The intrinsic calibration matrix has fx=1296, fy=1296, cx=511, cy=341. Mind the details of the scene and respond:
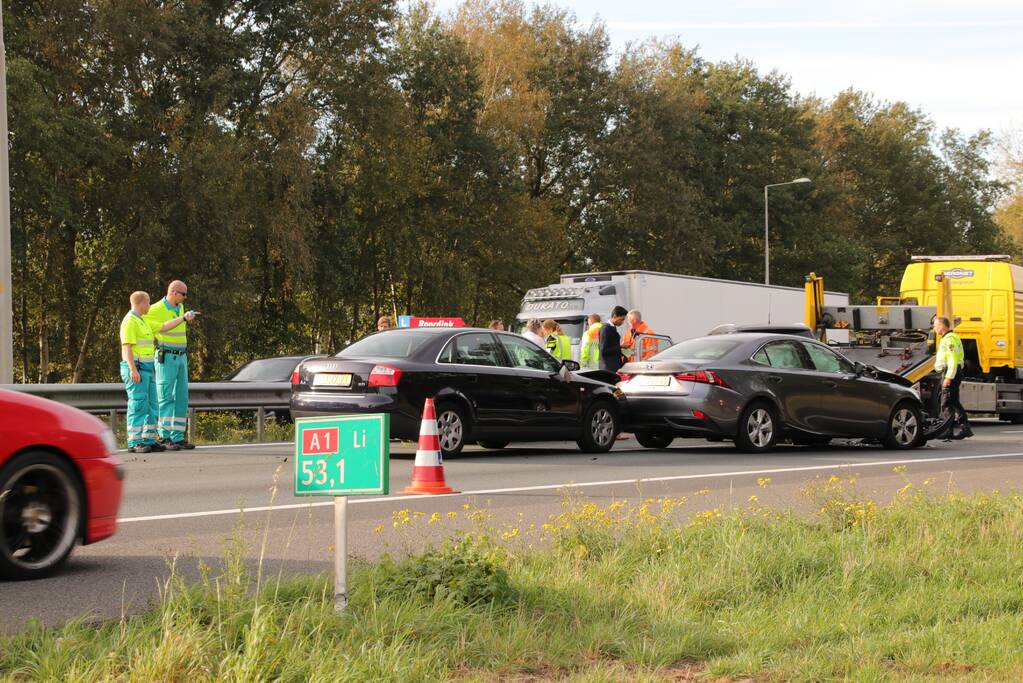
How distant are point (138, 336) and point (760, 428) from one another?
25.4 feet

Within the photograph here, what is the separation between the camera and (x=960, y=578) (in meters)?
6.93

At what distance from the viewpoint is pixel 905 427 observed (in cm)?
1797

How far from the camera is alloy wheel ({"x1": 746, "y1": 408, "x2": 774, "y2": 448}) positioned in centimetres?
1631

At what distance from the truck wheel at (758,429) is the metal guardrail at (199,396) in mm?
→ 6223

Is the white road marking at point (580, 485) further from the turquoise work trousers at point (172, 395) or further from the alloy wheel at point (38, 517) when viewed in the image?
the turquoise work trousers at point (172, 395)

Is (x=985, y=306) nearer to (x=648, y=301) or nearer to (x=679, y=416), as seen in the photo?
(x=648, y=301)

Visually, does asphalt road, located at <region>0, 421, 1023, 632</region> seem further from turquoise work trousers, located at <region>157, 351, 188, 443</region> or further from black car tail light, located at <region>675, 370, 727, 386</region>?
black car tail light, located at <region>675, 370, 727, 386</region>

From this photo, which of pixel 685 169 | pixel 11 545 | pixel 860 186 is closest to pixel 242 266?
pixel 685 169

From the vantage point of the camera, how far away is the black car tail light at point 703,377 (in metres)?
15.9

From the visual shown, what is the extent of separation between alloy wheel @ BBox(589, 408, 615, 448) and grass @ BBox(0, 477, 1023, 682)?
8443 millimetres

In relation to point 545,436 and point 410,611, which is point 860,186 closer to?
point 545,436

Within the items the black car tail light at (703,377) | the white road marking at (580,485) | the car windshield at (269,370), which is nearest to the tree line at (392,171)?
the car windshield at (269,370)

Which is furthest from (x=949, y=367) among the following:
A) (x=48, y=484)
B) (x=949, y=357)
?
(x=48, y=484)

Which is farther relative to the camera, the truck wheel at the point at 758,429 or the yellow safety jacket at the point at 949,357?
the yellow safety jacket at the point at 949,357
